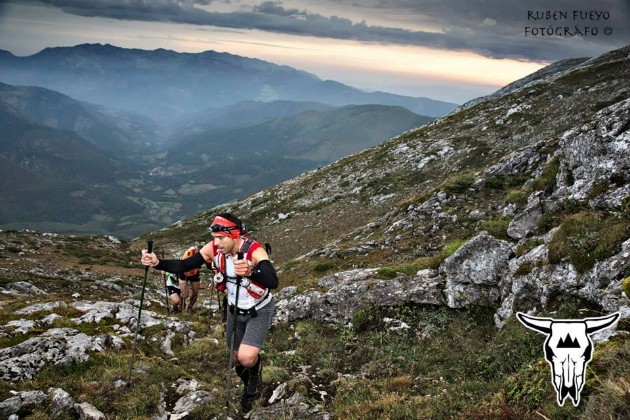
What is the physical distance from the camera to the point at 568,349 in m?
5.07

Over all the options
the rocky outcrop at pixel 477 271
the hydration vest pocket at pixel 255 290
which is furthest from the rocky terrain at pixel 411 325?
the hydration vest pocket at pixel 255 290

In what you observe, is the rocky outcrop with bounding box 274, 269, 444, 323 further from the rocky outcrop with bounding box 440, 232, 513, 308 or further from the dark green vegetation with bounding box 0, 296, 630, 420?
the rocky outcrop with bounding box 440, 232, 513, 308

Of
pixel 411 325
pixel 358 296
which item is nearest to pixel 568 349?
pixel 411 325

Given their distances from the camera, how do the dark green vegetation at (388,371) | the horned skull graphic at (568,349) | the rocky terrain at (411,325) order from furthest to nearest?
the rocky terrain at (411,325) → the dark green vegetation at (388,371) → the horned skull graphic at (568,349)

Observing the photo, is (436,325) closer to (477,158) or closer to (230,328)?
(230,328)

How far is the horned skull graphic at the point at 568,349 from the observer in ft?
16.5

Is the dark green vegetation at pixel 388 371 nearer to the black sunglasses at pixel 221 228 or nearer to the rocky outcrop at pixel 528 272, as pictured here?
the rocky outcrop at pixel 528 272

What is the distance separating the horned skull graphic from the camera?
5.02m

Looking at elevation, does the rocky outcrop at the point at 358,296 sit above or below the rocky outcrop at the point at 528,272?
below

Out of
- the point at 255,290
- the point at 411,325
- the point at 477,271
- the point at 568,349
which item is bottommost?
the point at 411,325

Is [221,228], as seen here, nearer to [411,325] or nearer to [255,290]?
[255,290]

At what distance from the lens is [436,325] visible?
11539 millimetres

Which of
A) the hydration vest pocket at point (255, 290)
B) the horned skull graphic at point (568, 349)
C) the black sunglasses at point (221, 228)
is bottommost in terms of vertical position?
the hydration vest pocket at point (255, 290)

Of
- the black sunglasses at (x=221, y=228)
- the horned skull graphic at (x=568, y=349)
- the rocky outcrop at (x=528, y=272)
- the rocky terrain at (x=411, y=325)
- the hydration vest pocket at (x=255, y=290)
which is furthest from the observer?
the rocky outcrop at (x=528, y=272)
